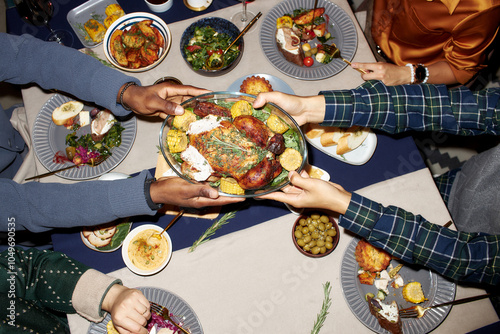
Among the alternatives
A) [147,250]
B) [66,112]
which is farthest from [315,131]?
[66,112]

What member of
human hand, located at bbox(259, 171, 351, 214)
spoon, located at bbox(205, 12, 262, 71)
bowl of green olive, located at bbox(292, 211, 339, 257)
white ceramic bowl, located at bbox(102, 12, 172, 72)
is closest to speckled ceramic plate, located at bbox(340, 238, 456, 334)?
bowl of green olive, located at bbox(292, 211, 339, 257)

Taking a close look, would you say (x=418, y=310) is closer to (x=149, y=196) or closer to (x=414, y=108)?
(x=414, y=108)

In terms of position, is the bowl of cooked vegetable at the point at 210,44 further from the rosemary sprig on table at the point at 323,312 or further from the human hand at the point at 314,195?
the rosemary sprig on table at the point at 323,312

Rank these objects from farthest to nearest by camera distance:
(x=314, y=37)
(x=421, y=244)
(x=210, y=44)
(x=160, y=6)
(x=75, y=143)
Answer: (x=160, y=6)
(x=314, y=37)
(x=210, y=44)
(x=75, y=143)
(x=421, y=244)

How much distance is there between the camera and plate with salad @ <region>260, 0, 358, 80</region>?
2.56 m

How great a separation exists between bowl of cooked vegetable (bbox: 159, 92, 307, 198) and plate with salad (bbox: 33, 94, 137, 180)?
1.86 ft

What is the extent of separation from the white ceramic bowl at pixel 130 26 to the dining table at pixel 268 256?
42cm

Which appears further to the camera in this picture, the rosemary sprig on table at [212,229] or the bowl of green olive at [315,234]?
the rosemary sprig on table at [212,229]

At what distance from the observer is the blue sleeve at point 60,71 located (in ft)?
7.57

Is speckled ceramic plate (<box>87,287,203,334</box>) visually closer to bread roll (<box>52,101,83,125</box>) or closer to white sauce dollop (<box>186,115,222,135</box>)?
white sauce dollop (<box>186,115,222,135</box>)

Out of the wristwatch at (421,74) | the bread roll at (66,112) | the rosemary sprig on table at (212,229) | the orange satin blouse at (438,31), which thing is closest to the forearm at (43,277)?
the rosemary sprig on table at (212,229)

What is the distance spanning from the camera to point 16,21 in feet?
9.54

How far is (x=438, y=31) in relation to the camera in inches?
101

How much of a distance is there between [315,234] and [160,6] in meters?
2.31
